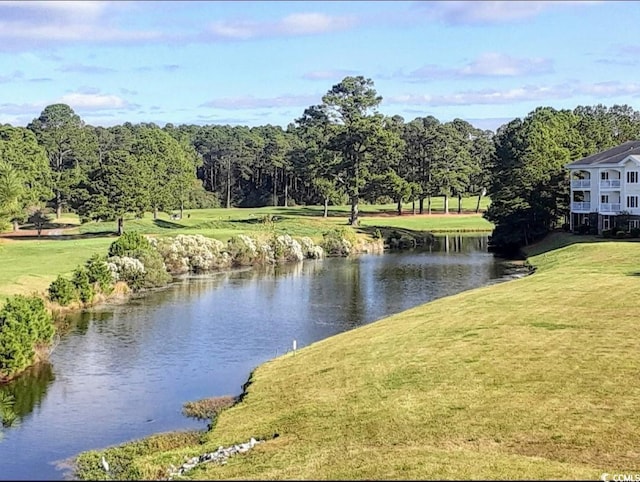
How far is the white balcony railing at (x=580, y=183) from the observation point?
86500mm

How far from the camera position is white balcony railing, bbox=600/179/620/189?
82.3 metres

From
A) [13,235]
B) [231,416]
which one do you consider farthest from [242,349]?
[13,235]

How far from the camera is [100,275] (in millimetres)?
57531

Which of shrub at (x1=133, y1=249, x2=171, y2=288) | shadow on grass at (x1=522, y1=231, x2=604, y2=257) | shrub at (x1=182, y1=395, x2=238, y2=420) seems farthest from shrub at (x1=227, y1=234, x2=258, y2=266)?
shrub at (x1=182, y1=395, x2=238, y2=420)

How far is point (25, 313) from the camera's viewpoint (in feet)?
121

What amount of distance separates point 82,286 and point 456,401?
113 feet

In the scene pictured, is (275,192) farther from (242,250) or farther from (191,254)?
(191,254)

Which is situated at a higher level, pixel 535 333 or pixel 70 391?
pixel 535 333

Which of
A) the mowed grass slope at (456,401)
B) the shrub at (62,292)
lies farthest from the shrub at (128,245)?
the mowed grass slope at (456,401)

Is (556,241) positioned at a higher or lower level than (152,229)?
lower

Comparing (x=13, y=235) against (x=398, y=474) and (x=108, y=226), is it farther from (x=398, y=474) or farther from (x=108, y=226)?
(x=398, y=474)

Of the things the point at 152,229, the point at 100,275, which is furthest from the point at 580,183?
the point at 100,275

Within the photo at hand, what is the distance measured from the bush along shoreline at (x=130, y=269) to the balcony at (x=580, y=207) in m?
21.9

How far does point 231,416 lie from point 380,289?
3433cm
